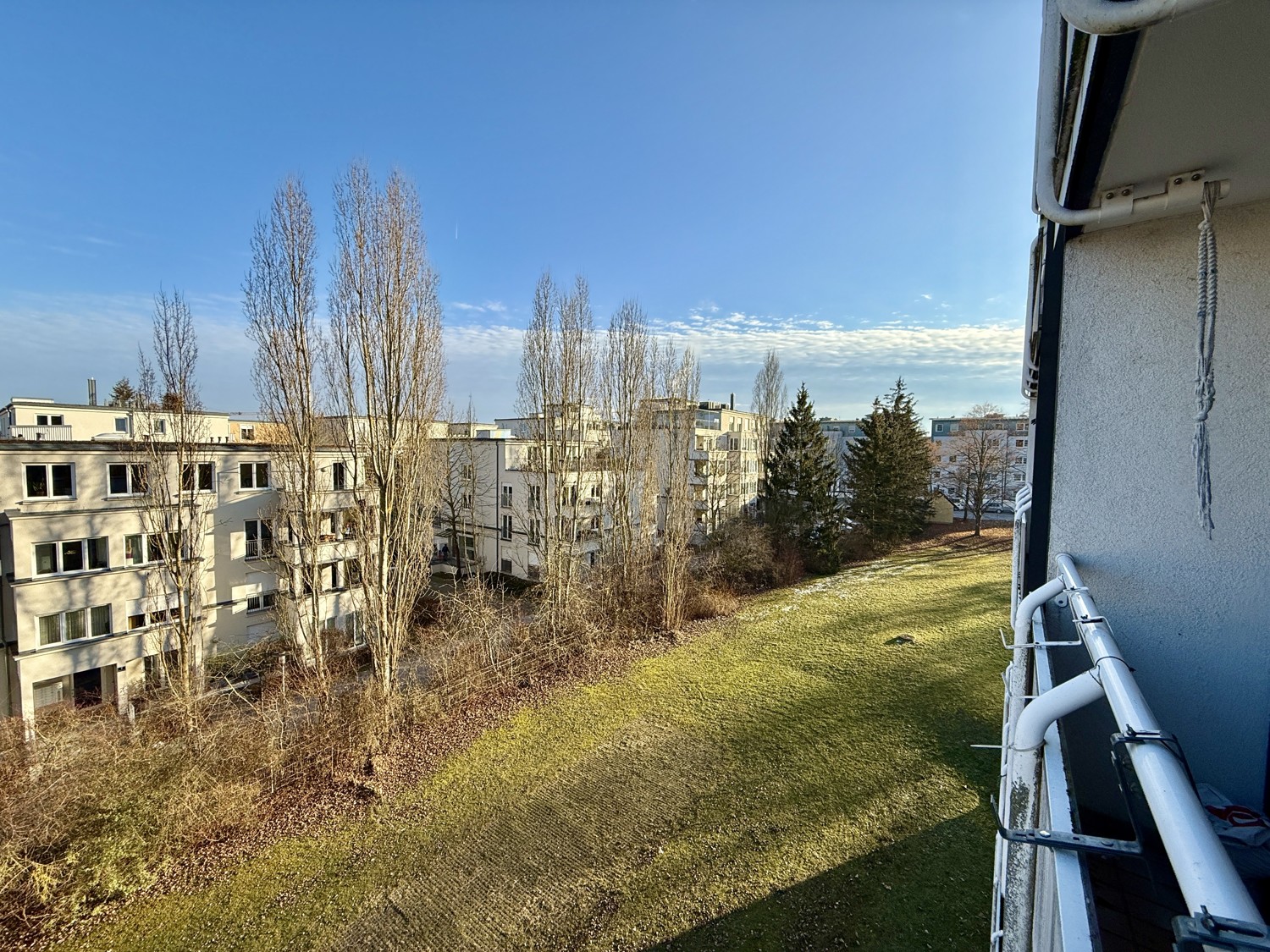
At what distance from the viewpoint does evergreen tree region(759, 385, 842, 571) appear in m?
21.5

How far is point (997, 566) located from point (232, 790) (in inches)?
926

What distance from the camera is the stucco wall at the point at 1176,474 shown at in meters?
2.15

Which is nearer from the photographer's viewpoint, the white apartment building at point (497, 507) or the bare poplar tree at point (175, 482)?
the bare poplar tree at point (175, 482)

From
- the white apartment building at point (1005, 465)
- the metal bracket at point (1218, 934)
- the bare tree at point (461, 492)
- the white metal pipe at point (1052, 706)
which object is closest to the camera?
the metal bracket at point (1218, 934)

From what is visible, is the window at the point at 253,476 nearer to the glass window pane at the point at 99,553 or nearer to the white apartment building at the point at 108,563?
the white apartment building at the point at 108,563

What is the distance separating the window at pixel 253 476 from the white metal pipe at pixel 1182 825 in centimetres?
1745

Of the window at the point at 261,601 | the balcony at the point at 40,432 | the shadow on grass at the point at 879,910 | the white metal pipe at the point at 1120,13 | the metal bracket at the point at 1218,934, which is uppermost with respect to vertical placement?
the white metal pipe at the point at 1120,13

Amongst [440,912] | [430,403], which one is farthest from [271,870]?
[430,403]

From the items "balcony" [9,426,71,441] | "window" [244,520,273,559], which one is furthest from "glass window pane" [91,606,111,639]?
"balcony" [9,426,71,441]

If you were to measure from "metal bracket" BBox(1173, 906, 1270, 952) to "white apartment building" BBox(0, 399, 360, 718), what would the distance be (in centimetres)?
1268

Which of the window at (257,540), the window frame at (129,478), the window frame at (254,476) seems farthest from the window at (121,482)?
the window at (257,540)

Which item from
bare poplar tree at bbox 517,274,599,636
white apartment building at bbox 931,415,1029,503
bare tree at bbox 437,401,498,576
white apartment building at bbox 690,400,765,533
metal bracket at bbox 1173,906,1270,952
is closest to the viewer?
metal bracket at bbox 1173,906,1270,952

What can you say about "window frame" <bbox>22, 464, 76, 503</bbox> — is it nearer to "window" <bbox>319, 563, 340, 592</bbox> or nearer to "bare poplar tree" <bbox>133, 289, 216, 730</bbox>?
"bare poplar tree" <bbox>133, 289, 216, 730</bbox>

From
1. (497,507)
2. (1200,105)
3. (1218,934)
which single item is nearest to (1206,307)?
(1200,105)
